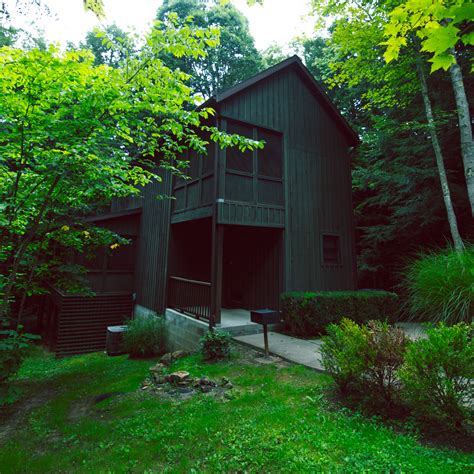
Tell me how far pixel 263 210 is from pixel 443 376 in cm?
580

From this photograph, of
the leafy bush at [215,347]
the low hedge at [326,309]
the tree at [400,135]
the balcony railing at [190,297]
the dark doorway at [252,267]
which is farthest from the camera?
the tree at [400,135]

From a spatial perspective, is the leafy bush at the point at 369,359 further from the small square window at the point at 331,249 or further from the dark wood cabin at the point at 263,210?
the small square window at the point at 331,249

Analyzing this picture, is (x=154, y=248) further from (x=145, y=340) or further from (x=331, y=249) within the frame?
(x=331, y=249)

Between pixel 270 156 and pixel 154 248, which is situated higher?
pixel 270 156

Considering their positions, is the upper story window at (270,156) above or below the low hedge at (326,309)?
above

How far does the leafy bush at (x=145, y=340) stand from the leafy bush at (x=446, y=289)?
6774mm

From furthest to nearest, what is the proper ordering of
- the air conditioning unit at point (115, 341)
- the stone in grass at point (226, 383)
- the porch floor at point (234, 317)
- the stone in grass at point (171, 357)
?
1. the air conditioning unit at point (115, 341)
2. the porch floor at point (234, 317)
3. the stone in grass at point (171, 357)
4. the stone in grass at point (226, 383)

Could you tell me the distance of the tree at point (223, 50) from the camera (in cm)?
2189

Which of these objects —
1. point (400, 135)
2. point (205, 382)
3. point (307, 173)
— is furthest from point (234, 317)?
point (400, 135)

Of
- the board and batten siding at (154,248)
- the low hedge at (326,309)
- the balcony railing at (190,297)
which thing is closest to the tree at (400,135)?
the low hedge at (326,309)

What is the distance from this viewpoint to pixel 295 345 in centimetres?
606

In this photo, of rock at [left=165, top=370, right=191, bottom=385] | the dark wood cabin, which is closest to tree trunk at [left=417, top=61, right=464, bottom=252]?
the dark wood cabin

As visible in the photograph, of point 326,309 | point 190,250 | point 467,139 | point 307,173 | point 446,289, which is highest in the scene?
point 307,173

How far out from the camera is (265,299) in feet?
28.3
